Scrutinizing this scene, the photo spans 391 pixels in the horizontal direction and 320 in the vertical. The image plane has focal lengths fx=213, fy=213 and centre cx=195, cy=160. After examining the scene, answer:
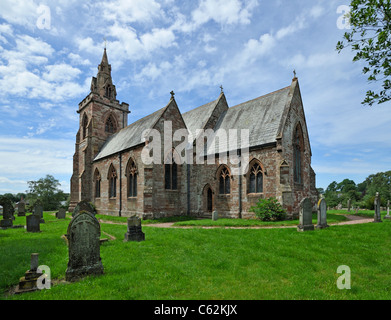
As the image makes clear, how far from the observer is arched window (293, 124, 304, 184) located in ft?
57.3

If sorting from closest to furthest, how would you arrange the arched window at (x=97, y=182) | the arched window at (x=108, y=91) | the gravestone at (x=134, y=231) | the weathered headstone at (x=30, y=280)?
the weathered headstone at (x=30, y=280) < the gravestone at (x=134, y=231) < the arched window at (x=97, y=182) < the arched window at (x=108, y=91)

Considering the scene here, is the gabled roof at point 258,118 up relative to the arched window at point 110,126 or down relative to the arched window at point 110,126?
down

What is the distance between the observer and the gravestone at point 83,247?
5.50 metres

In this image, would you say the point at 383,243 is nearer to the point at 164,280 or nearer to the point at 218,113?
the point at 164,280

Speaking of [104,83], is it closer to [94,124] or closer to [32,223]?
[94,124]

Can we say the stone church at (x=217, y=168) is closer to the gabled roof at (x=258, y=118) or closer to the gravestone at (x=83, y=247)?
the gabled roof at (x=258, y=118)

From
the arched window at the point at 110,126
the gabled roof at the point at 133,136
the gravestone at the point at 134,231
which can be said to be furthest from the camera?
the arched window at the point at 110,126

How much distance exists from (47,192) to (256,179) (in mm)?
41396

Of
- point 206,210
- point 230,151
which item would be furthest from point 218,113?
point 206,210

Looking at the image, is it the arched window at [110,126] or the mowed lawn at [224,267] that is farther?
the arched window at [110,126]

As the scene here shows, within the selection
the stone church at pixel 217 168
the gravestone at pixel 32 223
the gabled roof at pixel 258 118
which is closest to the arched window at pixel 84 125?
the stone church at pixel 217 168

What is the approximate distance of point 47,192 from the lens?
41.0 m

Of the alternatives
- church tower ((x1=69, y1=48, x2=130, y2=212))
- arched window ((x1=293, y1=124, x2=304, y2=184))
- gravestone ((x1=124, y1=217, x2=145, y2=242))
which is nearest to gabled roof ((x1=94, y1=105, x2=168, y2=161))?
church tower ((x1=69, y1=48, x2=130, y2=212))
